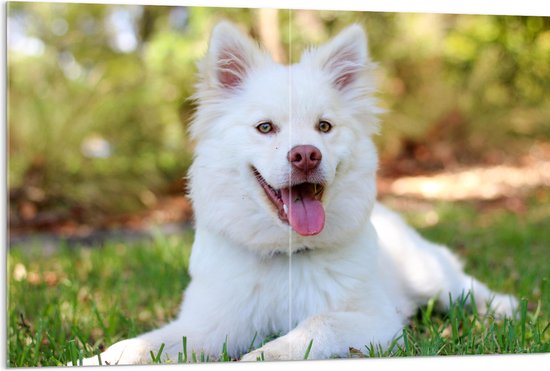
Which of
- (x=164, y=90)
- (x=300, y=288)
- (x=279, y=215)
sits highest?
(x=164, y=90)

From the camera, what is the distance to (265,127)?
9.47ft

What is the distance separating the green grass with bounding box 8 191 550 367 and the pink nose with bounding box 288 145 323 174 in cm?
71

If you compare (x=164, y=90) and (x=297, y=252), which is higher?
(x=164, y=90)

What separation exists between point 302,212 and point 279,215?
0.34ft

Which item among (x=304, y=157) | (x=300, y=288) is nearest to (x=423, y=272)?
(x=300, y=288)

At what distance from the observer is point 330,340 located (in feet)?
9.04

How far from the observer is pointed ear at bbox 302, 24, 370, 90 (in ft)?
10.00

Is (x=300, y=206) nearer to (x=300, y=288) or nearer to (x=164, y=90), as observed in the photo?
(x=300, y=288)

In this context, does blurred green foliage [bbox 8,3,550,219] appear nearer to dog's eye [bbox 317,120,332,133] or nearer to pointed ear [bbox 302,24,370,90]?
pointed ear [bbox 302,24,370,90]

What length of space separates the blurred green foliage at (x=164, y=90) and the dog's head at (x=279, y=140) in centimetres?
155

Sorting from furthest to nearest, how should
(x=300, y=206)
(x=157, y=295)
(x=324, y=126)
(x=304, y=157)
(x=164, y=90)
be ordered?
1. (x=164, y=90)
2. (x=157, y=295)
3. (x=324, y=126)
4. (x=300, y=206)
5. (x=304, y=157)

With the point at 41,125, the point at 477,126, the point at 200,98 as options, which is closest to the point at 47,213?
the point at 41,125

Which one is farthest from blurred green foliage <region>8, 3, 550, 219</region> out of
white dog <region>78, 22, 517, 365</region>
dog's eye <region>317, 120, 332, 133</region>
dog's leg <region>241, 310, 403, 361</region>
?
dog's leg <region>241, 310, 403, 361</region>

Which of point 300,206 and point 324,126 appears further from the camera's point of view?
point 324,126
